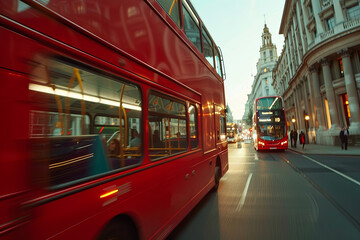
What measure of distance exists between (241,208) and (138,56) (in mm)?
3595

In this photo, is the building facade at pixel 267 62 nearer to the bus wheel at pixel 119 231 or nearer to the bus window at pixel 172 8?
the bus window at pixel 172 8

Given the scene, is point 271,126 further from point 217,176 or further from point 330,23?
point 330,23

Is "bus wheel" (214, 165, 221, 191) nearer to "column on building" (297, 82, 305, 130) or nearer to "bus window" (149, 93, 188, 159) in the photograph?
"bus window" (149, 93, 188, 159)

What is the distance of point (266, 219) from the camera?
378 centimetres

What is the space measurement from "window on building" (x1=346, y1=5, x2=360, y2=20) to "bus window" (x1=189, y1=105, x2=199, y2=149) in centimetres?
2477

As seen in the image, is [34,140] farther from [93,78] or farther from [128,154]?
[128,154]

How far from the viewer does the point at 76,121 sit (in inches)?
66.9

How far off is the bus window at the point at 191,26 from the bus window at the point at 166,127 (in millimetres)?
1767

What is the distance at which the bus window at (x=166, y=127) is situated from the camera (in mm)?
2734

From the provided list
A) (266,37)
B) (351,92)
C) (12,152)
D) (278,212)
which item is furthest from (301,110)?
(266,37)

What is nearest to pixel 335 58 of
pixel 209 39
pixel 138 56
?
pixel 209 39

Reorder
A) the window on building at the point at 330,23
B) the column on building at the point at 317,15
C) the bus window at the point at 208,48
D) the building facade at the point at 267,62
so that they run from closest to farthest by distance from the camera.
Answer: the bus window at the point at 208,48 < the window on building at the point at 330,23 < the column on building at the point at 317,15 < the building facade at the point at 267,62

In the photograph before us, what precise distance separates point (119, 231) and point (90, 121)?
3.61 feet

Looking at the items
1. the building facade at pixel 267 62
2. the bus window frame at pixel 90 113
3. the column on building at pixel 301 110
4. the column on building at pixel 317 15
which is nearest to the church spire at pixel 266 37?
the building facade at pixel 267 62
